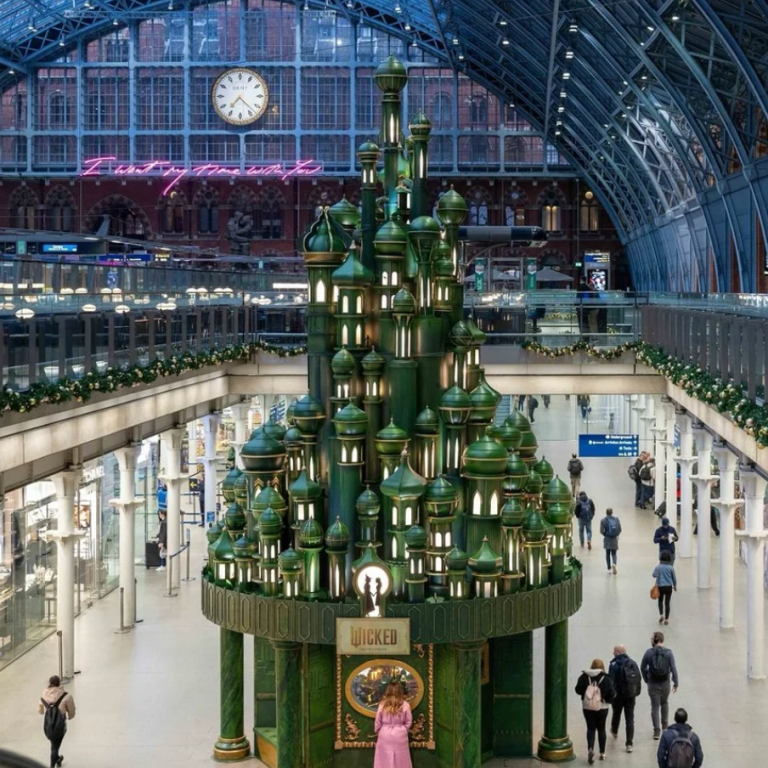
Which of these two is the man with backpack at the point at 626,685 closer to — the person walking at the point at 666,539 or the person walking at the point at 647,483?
the person walking at the point at 666,539

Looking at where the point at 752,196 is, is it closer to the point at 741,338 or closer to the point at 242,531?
the point at 741,338

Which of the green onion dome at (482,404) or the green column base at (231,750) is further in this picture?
the green column base at (231,750)

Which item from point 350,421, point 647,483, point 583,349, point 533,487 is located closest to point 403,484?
point 350,421

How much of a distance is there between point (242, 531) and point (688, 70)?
34.0 metres

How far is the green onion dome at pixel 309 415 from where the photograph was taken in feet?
52.5

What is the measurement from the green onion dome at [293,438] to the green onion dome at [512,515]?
2.54 metres

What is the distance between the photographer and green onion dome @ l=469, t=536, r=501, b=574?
15.1 metres

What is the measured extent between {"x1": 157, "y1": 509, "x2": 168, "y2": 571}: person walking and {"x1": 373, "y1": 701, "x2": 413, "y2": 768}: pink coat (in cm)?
1719

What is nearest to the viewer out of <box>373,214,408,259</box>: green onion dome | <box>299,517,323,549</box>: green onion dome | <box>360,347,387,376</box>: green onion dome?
<box>299,517,323,549</box>: green onion dome

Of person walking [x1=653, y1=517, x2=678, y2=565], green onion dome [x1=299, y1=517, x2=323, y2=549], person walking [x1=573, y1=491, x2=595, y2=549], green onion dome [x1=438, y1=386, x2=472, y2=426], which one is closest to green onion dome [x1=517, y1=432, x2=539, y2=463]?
green onion dome [x1=438, y1=386, x2=472, y2=426]

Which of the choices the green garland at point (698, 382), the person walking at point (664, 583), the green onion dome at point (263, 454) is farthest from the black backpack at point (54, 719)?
the person walking at point (664, 583)

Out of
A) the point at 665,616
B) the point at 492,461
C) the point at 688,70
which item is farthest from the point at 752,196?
the point at 492,461

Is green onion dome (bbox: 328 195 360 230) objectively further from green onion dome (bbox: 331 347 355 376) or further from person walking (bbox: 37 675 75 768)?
person walking (bbox: 37 675 75 768)

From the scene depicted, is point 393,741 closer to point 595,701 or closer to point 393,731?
point 393,731
